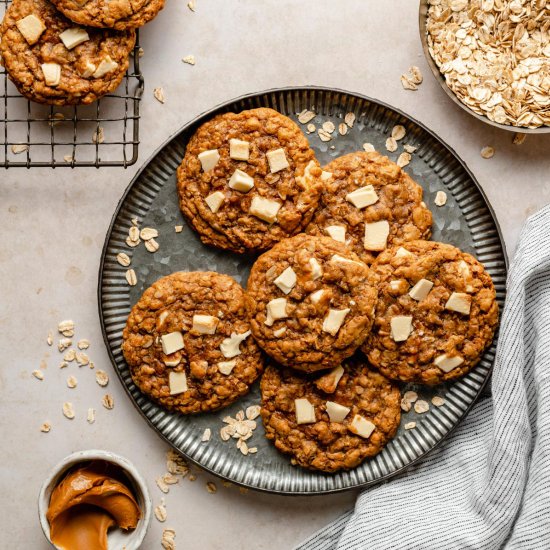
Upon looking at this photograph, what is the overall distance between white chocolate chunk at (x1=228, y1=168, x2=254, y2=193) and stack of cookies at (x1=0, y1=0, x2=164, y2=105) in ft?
1.55

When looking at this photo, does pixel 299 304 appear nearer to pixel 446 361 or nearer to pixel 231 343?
pixel 231 343

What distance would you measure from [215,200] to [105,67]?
504mm

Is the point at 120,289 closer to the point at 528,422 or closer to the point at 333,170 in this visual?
the point at 333,170

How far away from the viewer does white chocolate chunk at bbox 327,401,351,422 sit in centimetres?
218

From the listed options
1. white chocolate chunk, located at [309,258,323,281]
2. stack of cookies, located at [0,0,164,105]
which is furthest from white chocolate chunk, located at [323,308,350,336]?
stack of cookies, located at [0,0,164,105]

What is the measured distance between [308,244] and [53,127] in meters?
0.93

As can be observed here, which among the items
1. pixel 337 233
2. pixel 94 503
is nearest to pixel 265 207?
pixel 337 233

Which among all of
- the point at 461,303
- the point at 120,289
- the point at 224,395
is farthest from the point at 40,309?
the point at 461,303

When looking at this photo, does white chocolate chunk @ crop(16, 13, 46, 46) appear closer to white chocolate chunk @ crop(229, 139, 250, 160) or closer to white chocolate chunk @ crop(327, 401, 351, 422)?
white chocolate chunk @ crop(229, 139, 250, 160)

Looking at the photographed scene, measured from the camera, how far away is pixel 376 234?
7.11 feet

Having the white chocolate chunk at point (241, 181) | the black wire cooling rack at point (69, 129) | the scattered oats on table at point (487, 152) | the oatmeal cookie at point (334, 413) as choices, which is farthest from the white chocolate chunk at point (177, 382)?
the scattered oats on table at point (487, 152)

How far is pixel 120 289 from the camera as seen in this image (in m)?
2.32

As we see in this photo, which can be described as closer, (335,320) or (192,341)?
(335,320)

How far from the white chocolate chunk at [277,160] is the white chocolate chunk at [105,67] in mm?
529
